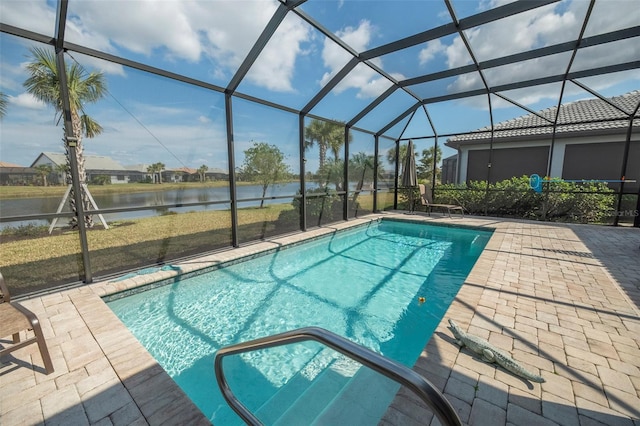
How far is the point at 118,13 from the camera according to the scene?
3.25 m

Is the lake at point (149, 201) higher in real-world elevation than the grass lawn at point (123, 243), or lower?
higher

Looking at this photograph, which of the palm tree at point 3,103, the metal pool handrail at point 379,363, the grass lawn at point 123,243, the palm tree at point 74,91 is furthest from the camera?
the grass lawn at point 123,243

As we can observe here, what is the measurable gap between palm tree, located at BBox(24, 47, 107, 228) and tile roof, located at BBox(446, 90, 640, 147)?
10064 millimetres

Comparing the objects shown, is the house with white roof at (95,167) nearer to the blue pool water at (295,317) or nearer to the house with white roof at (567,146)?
the blue pool water at (295,317)

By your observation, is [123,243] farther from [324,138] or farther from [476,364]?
[324,138]

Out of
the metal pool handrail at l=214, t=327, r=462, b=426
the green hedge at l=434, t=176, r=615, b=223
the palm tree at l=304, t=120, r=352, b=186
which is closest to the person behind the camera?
the metal pool handrail at l=214, t=327, r=462, b=426

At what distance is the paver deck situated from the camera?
174 cm

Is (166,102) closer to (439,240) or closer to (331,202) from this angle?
(331,202)

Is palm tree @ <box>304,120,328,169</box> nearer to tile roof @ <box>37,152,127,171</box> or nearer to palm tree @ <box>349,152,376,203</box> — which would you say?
palm tree @ <box>349,152,376,203</box>

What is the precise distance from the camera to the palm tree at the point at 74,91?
337 centimetres

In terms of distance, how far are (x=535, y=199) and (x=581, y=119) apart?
255cm

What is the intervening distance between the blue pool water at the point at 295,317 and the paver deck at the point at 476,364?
0.49m

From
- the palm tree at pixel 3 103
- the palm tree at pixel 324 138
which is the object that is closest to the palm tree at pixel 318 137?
the palm tree at pixel 324 138

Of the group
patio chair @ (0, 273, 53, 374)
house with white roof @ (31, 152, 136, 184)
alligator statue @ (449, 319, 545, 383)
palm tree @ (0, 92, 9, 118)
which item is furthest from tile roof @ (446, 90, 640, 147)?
palm tree @ (0, 92, 9, 118)
